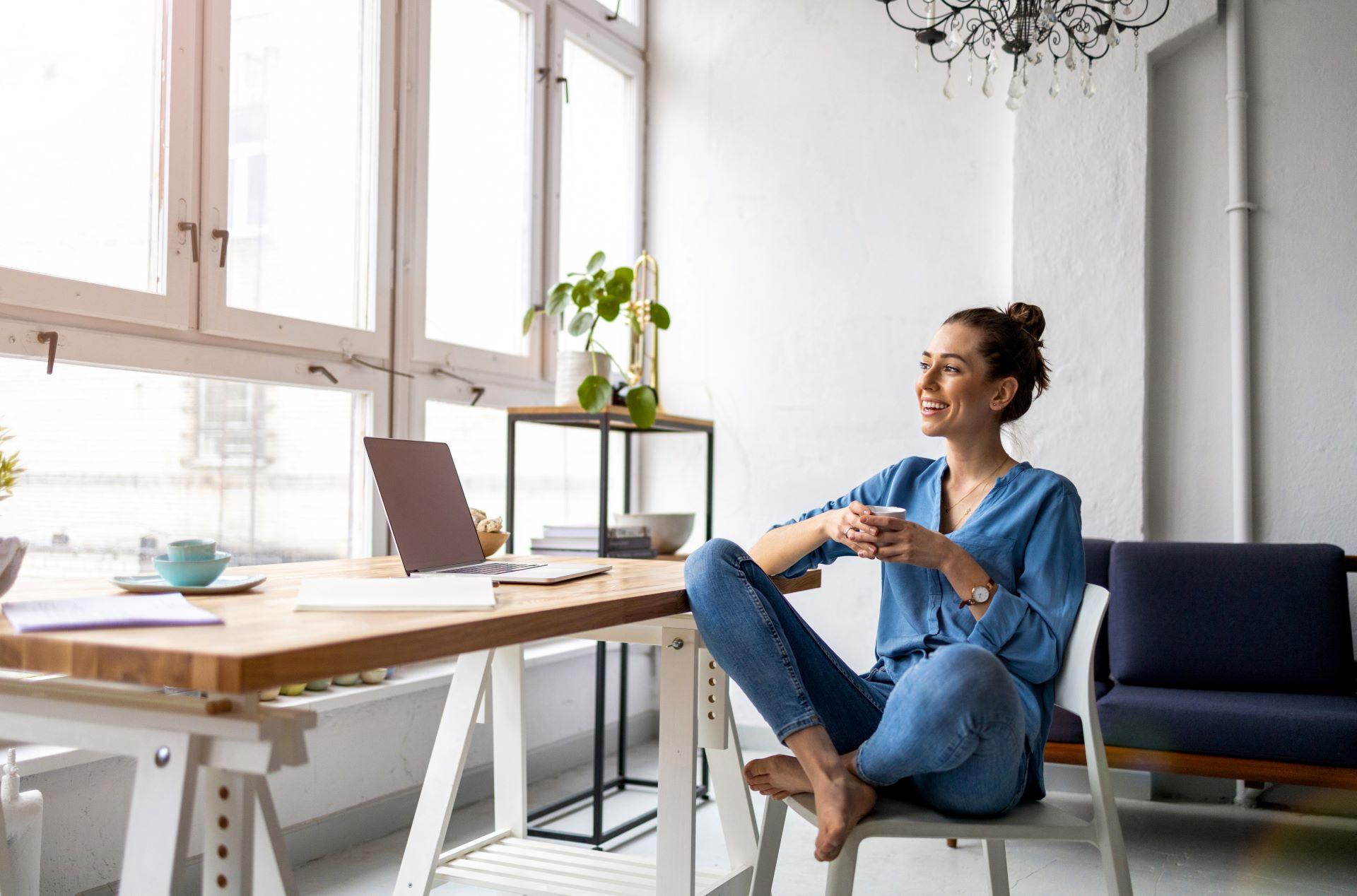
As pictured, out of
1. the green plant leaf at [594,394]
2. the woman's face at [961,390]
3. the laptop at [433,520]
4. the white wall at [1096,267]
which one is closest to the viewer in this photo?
the laptop at [433,520]

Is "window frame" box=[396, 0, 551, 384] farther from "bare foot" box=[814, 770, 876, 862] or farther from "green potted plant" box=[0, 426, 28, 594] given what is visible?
"bare foot" box=[814, 770, 876, 862]

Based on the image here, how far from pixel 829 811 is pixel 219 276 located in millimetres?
1737

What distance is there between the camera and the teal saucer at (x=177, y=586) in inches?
58.4

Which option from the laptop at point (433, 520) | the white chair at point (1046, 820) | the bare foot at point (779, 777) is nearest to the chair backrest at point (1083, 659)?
the white chair at point (1046, 820)

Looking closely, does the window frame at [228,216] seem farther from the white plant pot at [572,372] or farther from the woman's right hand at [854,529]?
the woman's right hand at [854,529]

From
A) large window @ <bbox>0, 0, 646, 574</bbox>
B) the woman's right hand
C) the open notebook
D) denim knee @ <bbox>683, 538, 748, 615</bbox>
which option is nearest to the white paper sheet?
the open notebook

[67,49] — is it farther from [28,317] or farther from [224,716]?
[224,716]

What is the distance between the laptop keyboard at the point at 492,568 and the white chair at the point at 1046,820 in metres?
0.57

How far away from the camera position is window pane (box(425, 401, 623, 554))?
322 centimetres

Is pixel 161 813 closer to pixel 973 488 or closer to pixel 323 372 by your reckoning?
pixel 973 488

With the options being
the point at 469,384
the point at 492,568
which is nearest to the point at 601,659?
the point at 469,384

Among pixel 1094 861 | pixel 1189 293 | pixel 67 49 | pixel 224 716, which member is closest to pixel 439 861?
pixel 224 716

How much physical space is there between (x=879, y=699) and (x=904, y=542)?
0.24 meters

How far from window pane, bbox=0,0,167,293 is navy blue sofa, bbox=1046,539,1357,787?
235cm
